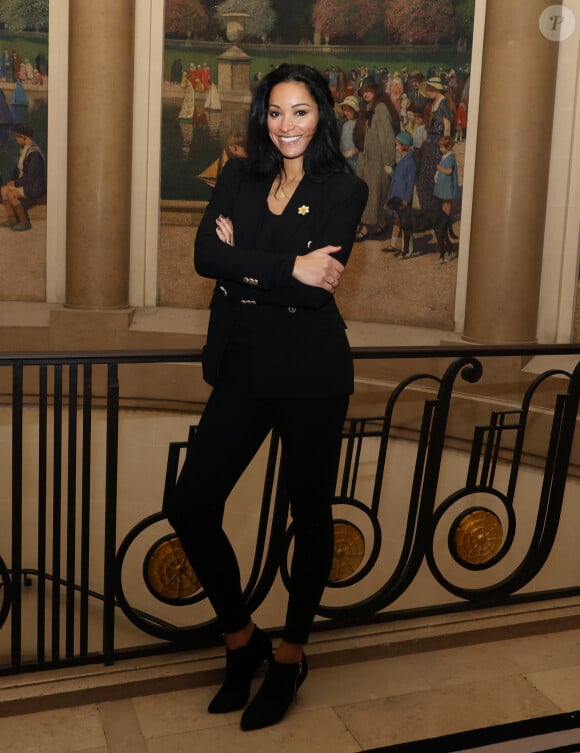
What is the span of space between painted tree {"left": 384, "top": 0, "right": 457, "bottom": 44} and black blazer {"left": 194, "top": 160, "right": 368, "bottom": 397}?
6.07m

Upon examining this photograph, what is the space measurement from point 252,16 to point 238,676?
692 cm

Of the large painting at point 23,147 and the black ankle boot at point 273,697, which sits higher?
the large painting at point 23,147

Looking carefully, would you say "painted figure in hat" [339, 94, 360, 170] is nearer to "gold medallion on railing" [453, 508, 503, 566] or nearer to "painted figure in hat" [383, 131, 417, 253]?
"painted figure in hat" [383, 131, 417, 253]

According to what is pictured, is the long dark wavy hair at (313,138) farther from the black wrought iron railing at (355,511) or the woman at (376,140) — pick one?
the woman at (376,140)

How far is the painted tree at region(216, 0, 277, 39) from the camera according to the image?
829 cm

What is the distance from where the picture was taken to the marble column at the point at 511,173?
6793mm

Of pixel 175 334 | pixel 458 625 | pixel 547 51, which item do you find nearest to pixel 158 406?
pixel 175 334

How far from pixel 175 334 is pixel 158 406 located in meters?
0.65

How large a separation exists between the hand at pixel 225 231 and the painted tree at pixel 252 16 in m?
6.40

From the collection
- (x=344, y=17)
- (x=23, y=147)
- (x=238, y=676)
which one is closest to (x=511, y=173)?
(x=344, y=17)

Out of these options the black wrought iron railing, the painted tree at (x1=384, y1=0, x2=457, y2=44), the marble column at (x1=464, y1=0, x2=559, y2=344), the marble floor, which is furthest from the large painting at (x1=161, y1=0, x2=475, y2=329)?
the marble floor

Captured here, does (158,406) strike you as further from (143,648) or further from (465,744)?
(465,744)

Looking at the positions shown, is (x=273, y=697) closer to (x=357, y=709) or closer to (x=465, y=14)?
(x=357, y=709)

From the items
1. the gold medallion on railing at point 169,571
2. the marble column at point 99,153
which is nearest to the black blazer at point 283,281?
the gold medallion on railing at point 169,571
